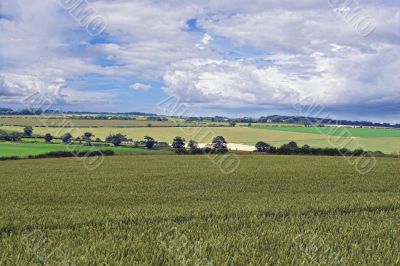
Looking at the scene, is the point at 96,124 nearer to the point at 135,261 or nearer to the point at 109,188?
the point at 109,188

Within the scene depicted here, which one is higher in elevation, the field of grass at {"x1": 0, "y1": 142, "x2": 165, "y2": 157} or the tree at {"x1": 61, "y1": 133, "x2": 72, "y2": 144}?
the tree at {"x1": 61, "y1": 133, "x2": 72, "y2": 144}

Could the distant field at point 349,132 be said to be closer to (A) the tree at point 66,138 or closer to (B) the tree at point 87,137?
(B) the tree at point 87,137

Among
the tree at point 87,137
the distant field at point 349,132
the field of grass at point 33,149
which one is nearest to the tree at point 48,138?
the field of grass at point 33,149

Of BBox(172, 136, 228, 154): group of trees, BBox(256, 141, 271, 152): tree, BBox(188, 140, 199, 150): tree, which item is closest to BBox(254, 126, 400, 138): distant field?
BBox(256, 141, 271, 152): tree

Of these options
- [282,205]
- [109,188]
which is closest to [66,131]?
[109,188]

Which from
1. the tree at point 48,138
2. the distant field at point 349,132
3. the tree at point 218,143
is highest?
the distant field at point 349,132

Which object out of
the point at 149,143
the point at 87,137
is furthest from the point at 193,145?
the point at 87,137

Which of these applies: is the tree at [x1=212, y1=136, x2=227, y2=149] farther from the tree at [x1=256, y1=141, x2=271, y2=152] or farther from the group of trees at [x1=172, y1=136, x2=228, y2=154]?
the tree at [x1=256, y1=141, x2=271, y2=152]

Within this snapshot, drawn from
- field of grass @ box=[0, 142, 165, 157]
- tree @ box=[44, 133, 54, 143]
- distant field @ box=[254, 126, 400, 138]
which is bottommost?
field of grass @ box=[0, 142, 165, 157]

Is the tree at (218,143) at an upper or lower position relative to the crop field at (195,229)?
→ upper

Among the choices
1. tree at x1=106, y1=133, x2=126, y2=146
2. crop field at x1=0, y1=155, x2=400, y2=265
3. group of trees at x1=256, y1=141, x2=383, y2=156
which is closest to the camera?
crop field at x1=0, y1=155, x2=400, y2=265

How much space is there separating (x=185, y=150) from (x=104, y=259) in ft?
183

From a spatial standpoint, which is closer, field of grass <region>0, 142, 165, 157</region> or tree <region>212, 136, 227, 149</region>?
field of grass <region>0, 142, 165, 157</region>

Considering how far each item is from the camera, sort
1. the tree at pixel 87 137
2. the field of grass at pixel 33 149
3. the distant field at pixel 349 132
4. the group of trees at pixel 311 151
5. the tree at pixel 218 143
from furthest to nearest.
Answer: the distant field at pixel 349 132
the tree at pixel 87 137
the tree at pixel 218 143
the field of grass at pixel 33 149
the group of trees at pixel 311 151
